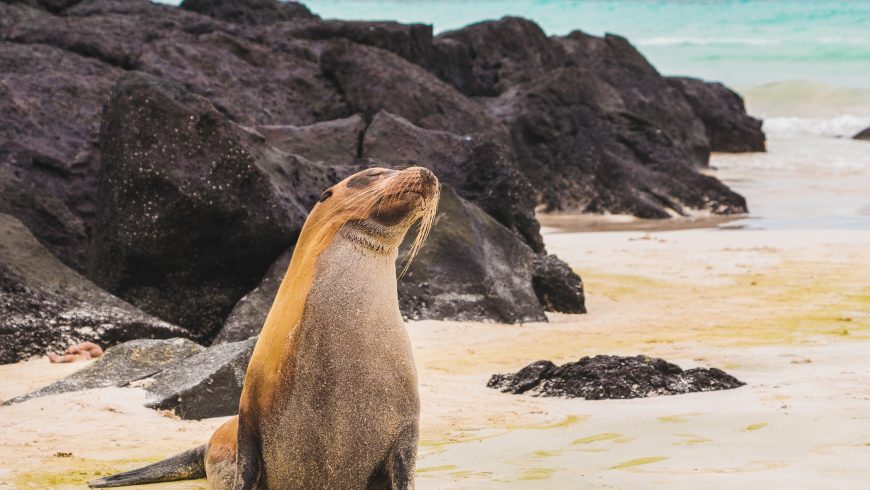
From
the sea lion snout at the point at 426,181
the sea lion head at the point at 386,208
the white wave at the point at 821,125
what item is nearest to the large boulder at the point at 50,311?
the sea lion head at the point at 386,208

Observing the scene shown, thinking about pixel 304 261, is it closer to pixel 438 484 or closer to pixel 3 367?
pixel 438 484

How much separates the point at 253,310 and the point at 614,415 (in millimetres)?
3654

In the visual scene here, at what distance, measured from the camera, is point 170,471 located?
4.69 meters

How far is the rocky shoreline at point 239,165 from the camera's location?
29.6 feet

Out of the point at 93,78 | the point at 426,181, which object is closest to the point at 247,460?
the point at 426,181

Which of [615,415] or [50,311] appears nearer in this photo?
[615,415]

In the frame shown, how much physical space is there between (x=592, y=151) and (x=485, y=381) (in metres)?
14.9

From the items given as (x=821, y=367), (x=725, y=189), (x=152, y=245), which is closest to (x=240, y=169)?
(x=152, y=245)

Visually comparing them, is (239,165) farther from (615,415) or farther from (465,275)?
(615,415)

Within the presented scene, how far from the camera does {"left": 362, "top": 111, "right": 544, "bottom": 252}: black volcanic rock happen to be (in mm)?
12297

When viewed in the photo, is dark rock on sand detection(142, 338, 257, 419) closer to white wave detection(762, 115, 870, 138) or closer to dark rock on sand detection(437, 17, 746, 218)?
dark rock on sand detection(437, 17, 746, 218)

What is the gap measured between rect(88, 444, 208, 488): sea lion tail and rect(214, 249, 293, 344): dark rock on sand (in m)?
4.00

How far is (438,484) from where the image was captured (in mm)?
4613

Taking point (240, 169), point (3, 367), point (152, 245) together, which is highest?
point (240, 169)
